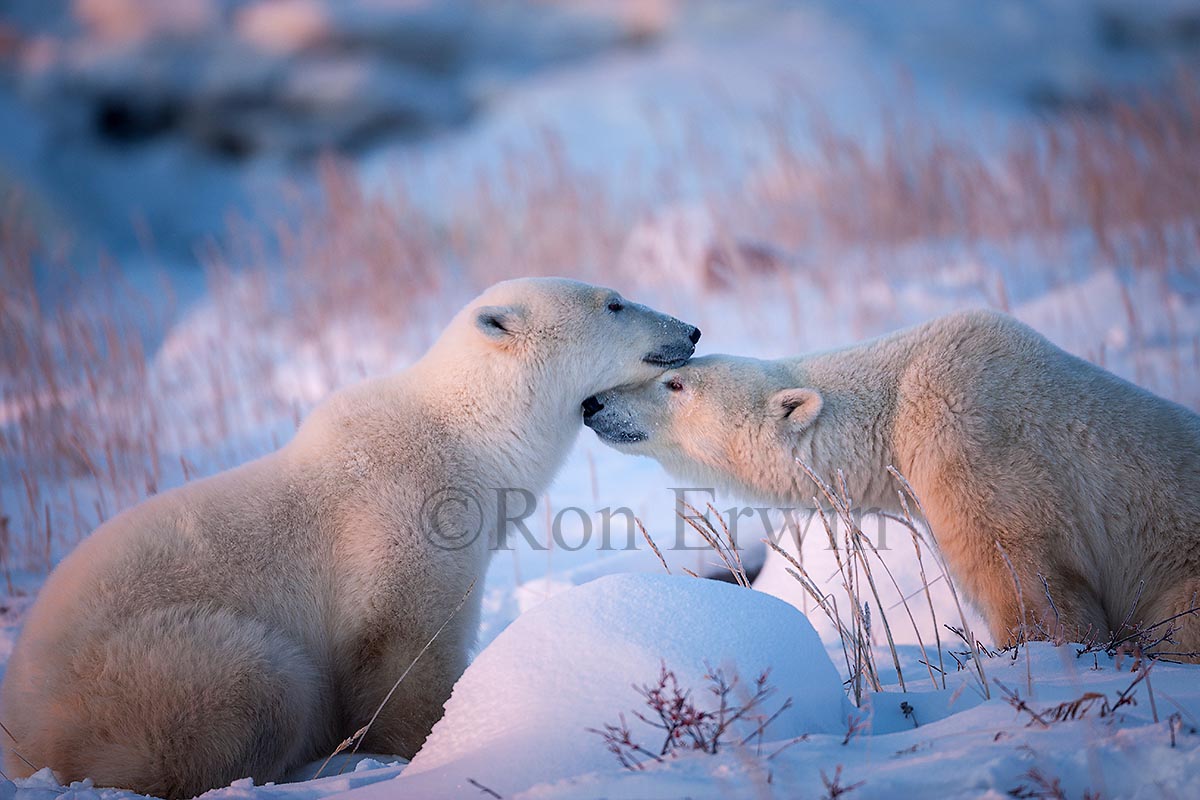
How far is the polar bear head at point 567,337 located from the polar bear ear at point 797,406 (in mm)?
379

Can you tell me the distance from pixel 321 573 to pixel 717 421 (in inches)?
56.3

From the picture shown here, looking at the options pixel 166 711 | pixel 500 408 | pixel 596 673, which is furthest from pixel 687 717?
pixel 500 408

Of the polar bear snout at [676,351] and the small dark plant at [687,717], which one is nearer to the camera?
the small dark plant at [687,717]

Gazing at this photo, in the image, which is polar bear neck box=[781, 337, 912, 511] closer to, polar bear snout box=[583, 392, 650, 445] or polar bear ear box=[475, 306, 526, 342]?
polar bear snout box=[583, 392, 650, 445]

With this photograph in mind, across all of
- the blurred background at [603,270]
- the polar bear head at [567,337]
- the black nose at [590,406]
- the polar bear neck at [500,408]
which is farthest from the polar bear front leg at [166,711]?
the blurred background at [603,270]

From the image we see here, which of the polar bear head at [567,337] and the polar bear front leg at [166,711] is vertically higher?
the polar bear head at [567,337]

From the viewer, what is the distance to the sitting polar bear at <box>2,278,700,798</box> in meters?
2.14

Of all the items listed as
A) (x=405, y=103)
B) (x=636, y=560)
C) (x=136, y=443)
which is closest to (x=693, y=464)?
(x=636, y=560)

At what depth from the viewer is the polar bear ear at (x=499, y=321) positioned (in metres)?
2.91

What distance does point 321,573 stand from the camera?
256 centimetres

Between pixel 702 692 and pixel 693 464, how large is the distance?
61.9 inches

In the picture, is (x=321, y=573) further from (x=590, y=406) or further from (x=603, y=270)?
(x=603, y=270)

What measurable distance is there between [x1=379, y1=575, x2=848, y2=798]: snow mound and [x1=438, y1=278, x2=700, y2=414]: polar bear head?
1095 mm

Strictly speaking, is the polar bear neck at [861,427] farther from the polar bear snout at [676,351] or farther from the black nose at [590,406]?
the black nose at [590,406]
